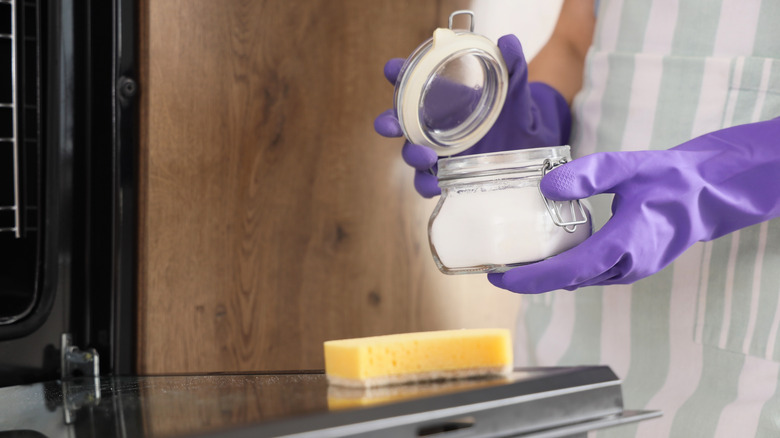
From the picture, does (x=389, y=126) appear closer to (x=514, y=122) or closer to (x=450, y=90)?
(x=450, y=90)

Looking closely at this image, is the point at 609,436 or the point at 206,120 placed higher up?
the point at 206,120

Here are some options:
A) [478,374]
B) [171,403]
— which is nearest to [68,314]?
[171,403]

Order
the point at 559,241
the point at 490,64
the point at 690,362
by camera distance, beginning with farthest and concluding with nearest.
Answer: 1. the point at 690,362
2. the point at 490,64
3. the point at 559,241

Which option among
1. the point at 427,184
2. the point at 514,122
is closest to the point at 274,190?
the point at 427,184

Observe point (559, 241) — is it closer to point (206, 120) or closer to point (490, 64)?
point (490, 64)

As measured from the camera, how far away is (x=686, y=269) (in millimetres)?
1074

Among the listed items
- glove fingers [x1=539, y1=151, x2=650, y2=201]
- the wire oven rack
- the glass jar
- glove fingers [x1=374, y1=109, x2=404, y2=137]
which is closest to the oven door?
the wire oven rack

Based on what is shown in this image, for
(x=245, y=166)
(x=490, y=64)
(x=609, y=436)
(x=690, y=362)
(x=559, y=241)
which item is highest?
→ (x=490, y=64)

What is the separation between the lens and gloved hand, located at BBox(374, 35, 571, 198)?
3.31 ft

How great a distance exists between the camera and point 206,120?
1.15 metres

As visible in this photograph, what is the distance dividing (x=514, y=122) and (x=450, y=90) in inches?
Answer: 9.3

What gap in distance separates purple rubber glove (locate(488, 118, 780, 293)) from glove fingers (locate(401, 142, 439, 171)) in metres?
0.23

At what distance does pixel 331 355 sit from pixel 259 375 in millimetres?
148

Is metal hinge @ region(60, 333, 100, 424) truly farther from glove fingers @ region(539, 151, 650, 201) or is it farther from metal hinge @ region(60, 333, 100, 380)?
glove fingers @ region(539, 151, 650, 201)
